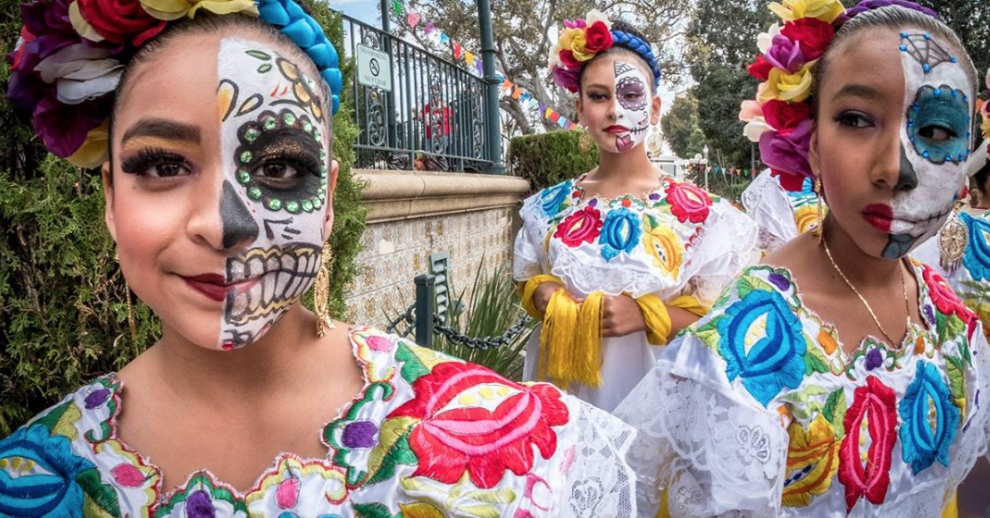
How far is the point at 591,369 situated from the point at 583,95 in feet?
4.38

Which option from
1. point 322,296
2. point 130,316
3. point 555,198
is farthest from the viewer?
point 555,198

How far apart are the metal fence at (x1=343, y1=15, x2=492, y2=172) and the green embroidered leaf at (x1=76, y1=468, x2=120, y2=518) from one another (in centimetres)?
438

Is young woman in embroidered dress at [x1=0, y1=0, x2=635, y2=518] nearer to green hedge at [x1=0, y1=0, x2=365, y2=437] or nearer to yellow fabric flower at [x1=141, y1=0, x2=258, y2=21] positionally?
yellow fabric flower at [x1=141, y1=0, x2=258, y2=21]

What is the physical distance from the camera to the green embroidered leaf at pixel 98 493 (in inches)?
49.0

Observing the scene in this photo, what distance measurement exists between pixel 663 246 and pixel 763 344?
158 centimetres

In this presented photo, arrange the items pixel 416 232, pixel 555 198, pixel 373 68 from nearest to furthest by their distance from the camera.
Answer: pixel 555 198, pixel 416 232, pixel 373 68

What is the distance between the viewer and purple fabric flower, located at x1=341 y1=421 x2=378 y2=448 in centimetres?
133

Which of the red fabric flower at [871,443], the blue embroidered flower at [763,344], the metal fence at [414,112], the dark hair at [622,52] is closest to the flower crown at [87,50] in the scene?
the blue embroidered flower at [763,344]

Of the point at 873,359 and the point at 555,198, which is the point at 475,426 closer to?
the point at 873,359

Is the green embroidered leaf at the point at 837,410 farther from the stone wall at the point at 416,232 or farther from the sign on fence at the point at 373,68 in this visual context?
the sign on fence at the point at 373,68

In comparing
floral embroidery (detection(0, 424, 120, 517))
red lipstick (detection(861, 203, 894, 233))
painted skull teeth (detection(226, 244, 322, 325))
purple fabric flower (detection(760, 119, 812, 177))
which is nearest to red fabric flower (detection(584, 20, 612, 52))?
purple fabric flower (detection(760, 119, 812, 177))

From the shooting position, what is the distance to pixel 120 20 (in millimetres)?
1206

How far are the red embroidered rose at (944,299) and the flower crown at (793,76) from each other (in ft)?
1.35

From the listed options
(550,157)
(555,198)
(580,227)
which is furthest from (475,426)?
(550,157)
